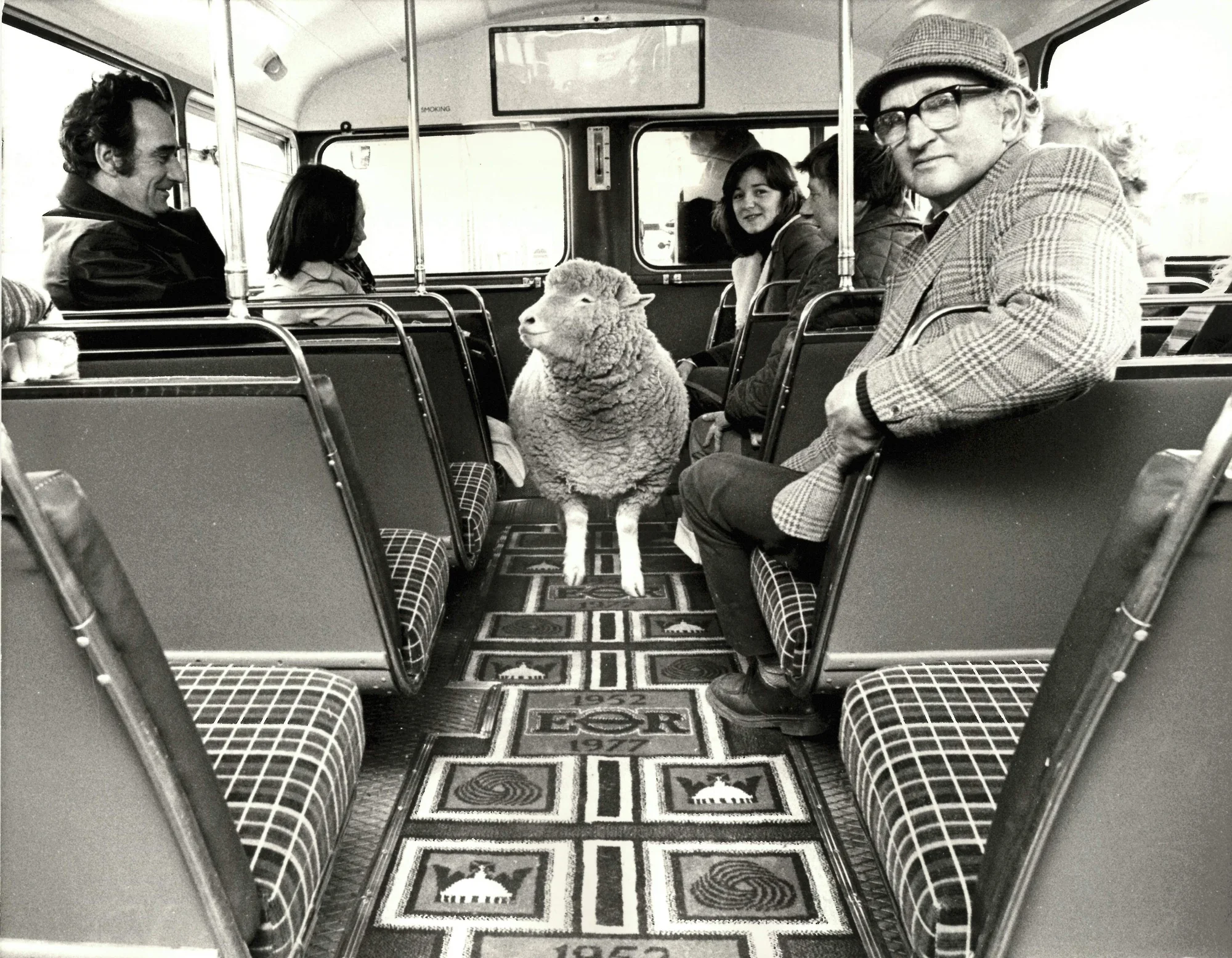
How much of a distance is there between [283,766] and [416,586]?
0.84 m

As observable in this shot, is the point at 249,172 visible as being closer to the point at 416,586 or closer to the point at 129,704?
the point at 416,586

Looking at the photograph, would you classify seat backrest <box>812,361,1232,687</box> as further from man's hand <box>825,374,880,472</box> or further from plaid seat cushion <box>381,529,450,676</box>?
plaid seat cushion <box>381,529,450,676</box>

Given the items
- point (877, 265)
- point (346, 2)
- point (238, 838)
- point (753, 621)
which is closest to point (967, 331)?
point (753, 621)

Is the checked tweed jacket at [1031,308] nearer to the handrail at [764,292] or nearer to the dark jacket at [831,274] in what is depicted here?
the dark jacket at [831,274]

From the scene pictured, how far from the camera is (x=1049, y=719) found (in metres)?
0.96

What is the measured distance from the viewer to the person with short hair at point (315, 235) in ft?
11.9

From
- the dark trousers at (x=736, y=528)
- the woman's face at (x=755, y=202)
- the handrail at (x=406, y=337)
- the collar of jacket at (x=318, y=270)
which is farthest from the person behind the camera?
the woman's face at (x=755, y=202)

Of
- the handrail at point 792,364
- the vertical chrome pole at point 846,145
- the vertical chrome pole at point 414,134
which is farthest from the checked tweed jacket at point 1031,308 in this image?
the vertical chrome pole at point 414,134

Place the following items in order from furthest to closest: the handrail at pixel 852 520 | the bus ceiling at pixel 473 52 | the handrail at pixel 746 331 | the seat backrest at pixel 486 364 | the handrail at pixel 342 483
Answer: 1. the bus ceiling at pixel 473 52
2. the seat backrest at pixel 486 364
3. the handrail at pixel 746 331
4. the handrail at pixel 342 483
5. the handrail at pixel 852 520

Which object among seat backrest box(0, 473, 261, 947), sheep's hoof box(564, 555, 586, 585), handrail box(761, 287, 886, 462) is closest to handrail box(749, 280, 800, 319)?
handrail box(761, 287, 886, 462)

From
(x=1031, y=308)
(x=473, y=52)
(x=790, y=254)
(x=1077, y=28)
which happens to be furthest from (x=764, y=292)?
(x=473, y=52)

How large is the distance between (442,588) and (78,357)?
2.92 feet

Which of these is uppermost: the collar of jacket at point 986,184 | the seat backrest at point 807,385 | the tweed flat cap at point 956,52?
the tweed flat cap at point 956,52

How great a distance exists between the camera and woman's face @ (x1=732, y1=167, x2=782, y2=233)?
14.8 feet
